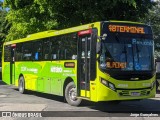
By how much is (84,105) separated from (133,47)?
323 cm

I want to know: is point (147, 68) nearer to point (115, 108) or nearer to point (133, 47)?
point (133, 47)

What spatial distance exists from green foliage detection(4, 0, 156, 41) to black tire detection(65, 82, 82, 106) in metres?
8.08

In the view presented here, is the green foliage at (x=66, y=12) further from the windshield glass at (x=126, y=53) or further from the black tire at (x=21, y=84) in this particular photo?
the windshield glass at (x=126, y=53)

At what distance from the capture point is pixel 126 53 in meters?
13.6

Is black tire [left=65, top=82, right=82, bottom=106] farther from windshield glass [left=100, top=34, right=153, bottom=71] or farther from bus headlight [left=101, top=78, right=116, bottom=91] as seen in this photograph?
windshield glass [left=100, top=34, right=153, bottom=71]

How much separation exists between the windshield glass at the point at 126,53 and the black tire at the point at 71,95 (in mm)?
2340

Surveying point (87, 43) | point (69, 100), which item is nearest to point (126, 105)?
point (69, 100)

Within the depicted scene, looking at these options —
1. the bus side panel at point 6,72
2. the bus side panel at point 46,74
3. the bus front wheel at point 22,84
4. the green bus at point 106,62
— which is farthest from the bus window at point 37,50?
the bus side panel at point 6,72

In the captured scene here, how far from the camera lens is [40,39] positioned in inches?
741

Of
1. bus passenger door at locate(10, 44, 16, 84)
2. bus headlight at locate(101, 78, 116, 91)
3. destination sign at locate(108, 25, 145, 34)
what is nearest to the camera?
bus headlight at locate(101, 78, 116, 91)

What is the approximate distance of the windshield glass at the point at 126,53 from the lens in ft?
44.0

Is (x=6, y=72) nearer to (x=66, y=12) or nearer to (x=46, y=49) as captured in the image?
(x=66, y=12)

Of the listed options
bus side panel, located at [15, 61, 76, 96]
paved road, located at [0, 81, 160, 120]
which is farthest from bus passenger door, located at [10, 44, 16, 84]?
paved road, located at [0, 81, 160, 120]

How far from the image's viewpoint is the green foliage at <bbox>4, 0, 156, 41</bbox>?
23172 millimetres
